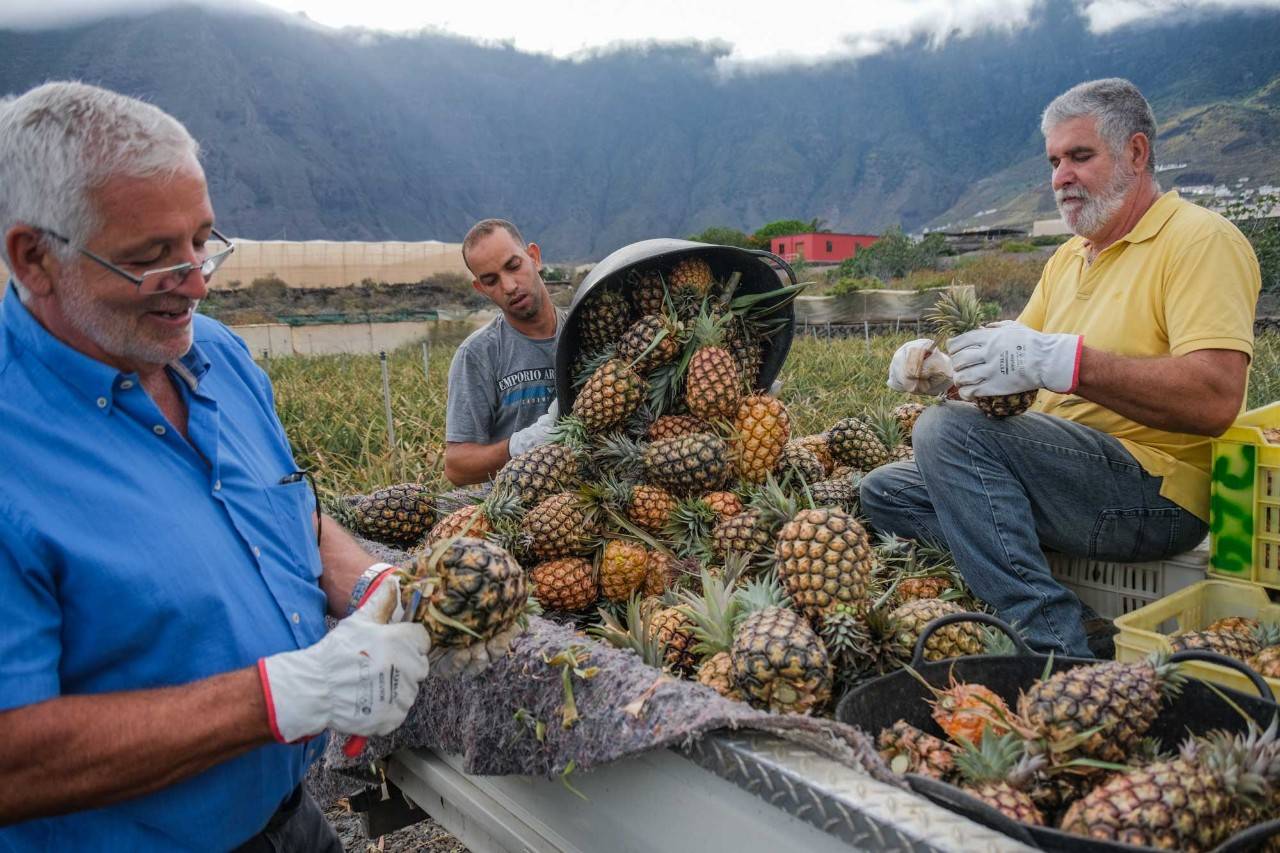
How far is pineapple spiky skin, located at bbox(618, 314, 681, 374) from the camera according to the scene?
130 inches

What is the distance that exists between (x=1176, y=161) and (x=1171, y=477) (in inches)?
2670

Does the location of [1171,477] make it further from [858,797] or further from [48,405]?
[48,405]

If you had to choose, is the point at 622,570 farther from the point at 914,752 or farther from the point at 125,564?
the point at 125,564

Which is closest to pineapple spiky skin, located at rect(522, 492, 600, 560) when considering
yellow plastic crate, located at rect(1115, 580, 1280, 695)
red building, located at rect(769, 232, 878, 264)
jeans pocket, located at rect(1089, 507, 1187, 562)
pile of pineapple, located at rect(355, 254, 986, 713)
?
pile of pineapple, located at rect(355, 254, 986, 713)

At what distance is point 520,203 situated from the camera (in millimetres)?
144125

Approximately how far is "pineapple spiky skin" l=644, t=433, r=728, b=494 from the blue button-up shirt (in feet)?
4.69

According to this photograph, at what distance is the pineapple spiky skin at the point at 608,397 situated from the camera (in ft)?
Answer: 10.6

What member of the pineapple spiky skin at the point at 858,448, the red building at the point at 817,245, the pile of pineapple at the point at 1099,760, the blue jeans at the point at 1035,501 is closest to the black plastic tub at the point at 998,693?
the pile of pineapple at the point at 1099,760

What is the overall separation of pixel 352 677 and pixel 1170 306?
9.52 ft

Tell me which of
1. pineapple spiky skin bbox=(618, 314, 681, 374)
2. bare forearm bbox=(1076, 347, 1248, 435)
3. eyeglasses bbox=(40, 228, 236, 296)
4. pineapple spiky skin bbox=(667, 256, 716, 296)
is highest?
eyeglasses bbox=(40, 228, 236, 296)

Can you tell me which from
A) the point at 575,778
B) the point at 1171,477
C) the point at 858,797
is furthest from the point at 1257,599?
the point at 575,778

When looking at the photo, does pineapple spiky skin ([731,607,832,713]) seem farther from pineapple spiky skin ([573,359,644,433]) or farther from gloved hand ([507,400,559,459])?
gloved hand ([507,400,559,459])

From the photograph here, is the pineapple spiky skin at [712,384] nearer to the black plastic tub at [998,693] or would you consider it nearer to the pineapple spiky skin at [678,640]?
the pineapple spiky skin at [678,640]

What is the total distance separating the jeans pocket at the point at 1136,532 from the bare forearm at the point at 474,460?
255cm
